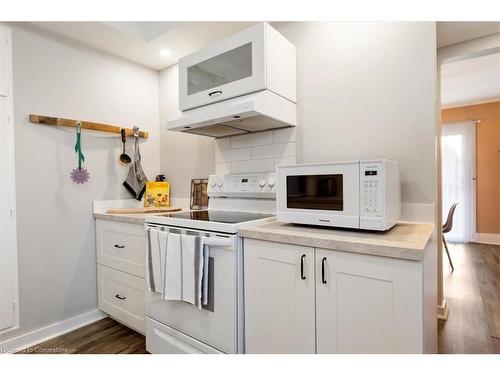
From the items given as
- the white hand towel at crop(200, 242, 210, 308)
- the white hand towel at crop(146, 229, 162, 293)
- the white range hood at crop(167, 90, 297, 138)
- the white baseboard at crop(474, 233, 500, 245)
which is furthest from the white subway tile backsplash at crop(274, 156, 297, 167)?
the white baseboard at crop(474, 233, 500, 245)

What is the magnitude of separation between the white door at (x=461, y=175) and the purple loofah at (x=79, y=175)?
17.5 ft

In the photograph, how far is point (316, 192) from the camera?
1.36 meters

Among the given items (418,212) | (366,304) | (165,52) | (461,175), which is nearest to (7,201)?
(165,52)

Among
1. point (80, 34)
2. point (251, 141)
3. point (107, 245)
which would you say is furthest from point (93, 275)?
point (80, 34)

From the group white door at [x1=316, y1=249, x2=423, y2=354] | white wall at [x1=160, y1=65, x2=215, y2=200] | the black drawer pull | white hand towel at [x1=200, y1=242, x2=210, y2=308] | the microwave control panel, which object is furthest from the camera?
white wall at [x1=160, y1=65, x2=215, y2=200]

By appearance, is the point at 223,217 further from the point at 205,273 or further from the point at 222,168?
the point at 222,168

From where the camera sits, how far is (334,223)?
1.27m

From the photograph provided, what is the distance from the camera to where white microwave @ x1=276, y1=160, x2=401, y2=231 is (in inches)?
45.8

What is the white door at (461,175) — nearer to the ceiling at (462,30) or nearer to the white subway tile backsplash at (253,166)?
the ceiling at (462,30)

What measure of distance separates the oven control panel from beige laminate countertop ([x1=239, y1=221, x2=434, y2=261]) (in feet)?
1.43

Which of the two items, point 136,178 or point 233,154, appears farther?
point 136,178

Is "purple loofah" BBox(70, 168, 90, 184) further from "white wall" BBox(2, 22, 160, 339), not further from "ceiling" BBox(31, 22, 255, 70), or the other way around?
"ceiling" BBox(31, 22, 255, 70)

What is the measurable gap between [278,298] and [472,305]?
2.27 metres
